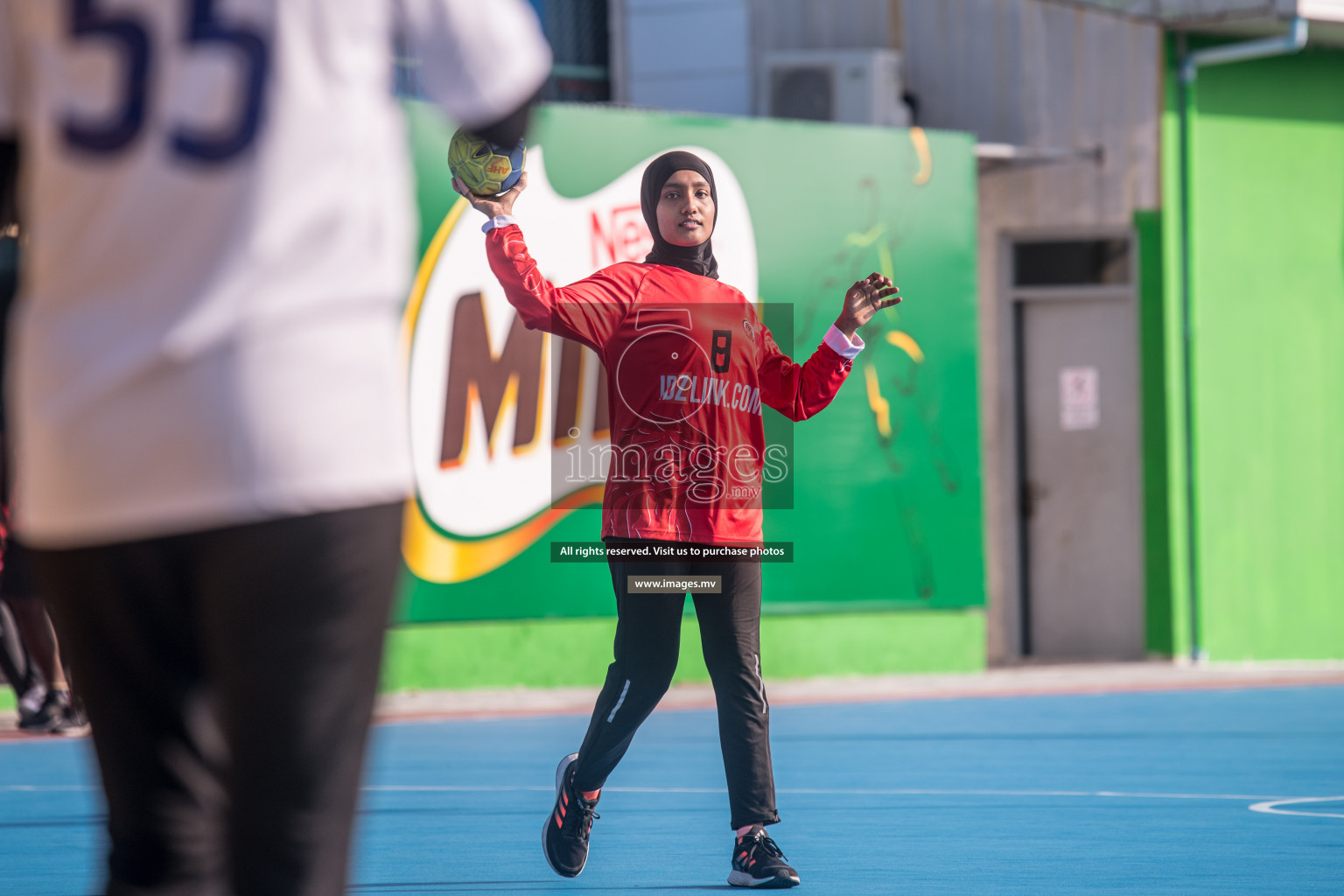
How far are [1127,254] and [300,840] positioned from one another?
1178 centimetres

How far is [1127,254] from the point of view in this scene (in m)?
12.7

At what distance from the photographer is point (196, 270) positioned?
5.27ft

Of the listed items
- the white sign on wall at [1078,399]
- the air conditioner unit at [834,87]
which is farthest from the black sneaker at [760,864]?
the air conditioner unit at [834,87]

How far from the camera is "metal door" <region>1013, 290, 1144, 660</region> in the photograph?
12.8 metres

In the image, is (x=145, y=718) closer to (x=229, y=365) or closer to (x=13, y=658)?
(x=229, y=365)

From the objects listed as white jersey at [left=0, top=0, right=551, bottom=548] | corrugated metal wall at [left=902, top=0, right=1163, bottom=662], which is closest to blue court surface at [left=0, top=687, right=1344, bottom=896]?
white jersey at [left=0, top=0, right=551, bottom=548]

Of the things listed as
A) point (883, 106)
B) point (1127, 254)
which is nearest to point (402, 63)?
point (883, 106)

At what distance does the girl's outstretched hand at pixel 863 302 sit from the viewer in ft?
16.0

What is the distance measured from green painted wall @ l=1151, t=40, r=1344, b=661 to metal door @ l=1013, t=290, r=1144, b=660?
1.12 ft

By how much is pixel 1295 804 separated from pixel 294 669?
18.6 ft

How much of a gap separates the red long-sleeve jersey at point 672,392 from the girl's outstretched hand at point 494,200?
1.84 feet

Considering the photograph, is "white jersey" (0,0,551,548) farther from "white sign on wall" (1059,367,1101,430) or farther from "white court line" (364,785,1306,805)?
"white sign on wall" (1059,367,1101,430)

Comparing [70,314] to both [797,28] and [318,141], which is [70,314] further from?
[797,28]

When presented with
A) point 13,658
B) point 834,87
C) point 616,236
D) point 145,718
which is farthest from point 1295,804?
point 834,87
